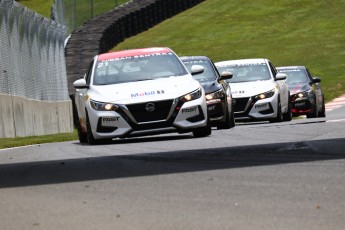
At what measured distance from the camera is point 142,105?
17469 mm

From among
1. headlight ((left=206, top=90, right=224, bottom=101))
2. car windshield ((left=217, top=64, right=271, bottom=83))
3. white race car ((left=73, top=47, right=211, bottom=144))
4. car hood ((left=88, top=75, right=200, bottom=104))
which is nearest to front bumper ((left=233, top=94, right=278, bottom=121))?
car windshield ((left=217, top=64, right=271, bottom=83))

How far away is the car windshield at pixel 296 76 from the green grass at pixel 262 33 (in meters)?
13.1

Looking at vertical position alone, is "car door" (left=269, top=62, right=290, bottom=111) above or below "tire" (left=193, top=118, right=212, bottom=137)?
below

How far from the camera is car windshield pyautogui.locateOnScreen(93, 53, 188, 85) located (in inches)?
736

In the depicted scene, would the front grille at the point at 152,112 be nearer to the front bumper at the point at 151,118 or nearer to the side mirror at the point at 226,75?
the front bumper at the point at 151,118

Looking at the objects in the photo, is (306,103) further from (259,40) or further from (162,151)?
(259,40)

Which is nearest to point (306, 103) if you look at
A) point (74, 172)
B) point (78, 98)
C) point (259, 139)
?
point (78, 98)

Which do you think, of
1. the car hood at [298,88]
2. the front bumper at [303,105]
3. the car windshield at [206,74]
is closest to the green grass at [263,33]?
the car hood at [298,88]

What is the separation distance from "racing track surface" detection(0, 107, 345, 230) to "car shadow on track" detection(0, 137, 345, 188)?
1 centimetres

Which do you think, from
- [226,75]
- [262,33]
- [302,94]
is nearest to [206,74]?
[226,75]

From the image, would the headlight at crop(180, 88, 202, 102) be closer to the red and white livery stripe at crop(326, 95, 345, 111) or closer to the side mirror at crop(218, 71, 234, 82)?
the side mirror at crop(218, 71, 234, 82)

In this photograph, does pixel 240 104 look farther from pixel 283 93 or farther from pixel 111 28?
pixel 111 28

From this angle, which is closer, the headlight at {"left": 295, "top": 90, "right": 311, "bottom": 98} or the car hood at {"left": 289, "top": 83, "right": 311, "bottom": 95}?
the headlight at {"left": 295, "top": 90, "right": 311, "bottom": 98}

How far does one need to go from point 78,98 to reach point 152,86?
Answer: 221 centimetres
